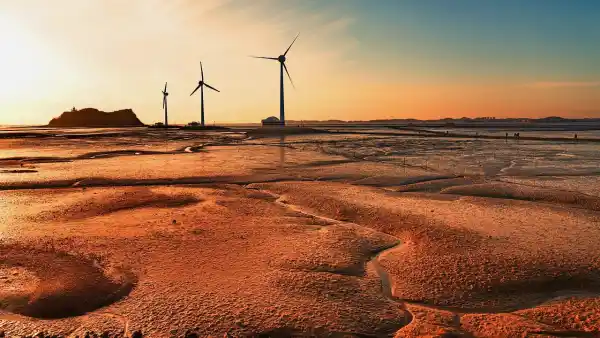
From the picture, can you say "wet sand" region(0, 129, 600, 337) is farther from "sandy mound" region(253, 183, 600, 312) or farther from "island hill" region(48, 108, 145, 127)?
"island hill" region(48, 108, 145, 127)

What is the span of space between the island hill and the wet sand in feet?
640

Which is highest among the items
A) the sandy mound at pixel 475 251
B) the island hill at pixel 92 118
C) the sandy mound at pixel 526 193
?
the island hill at pixel 92 118

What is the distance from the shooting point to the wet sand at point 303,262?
3736mm

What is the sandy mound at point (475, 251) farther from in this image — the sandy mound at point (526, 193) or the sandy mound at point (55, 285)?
the sandy mound at point (55, 285)

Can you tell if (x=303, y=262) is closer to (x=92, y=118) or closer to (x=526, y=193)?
(x=526, y=193)

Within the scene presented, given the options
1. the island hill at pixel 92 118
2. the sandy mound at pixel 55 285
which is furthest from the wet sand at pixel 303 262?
the island hill at pixel 92 118

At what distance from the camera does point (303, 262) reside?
17.3 ft

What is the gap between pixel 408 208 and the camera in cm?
866

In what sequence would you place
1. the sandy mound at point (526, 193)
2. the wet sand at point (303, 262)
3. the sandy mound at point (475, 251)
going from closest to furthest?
the wet sand at point (303, 262)
the sandy mound at point (475, 251)
the sandy mound at point (526, 193)

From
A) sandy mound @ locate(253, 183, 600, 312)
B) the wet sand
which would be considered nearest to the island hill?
the wet sand

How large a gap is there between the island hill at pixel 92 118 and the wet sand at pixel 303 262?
195m

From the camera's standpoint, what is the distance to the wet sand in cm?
374

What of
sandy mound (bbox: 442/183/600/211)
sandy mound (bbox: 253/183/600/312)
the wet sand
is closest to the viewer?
the wet sand

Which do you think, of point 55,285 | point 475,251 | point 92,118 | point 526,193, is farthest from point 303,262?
point 92,118
